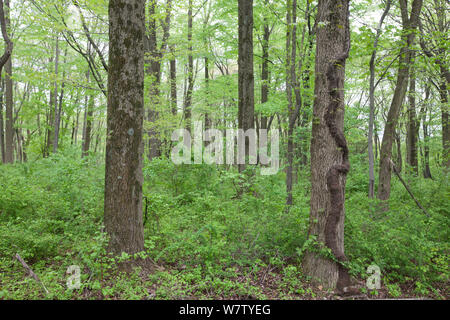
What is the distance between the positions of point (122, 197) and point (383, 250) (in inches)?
168

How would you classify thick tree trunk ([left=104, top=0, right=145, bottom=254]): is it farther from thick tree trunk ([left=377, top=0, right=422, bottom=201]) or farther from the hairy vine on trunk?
thick tree trunk ([left=377, top=0, right=422, bottom=201])

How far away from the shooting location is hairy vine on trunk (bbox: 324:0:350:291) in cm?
390

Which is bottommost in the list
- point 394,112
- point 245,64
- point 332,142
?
point 332,142

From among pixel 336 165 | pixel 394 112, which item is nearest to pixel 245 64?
pixel 394 112

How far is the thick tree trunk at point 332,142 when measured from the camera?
3904mm

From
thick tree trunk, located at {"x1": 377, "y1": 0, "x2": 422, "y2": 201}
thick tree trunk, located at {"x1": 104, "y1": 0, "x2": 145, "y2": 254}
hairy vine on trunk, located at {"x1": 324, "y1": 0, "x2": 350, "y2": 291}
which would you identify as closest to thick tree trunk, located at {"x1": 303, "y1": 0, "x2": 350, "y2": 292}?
hairy vine on trunk, located at {"x1": 324, "y1": 0, "x2": 350, "y2": 291}

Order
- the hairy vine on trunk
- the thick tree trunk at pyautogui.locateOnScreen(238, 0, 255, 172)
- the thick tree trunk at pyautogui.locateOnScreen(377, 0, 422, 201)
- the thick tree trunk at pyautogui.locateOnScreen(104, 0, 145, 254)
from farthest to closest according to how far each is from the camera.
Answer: the thick tree trunk at pyautogui.locateOnScreen(238, 0, 255, 172)
the thick tree trunk at pyautogui.locateOnScreen(377, 0, 422, 201)
the hairy vine on trunk
the thick tree trunk at pyautogui.locateOnScreen(104, 0, 145, 254)

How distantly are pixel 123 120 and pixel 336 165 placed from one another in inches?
124

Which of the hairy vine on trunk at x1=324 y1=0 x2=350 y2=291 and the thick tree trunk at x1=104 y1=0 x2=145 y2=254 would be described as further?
the hairy vine on trunk at x1=324 y1=0 x2=350 y2=291

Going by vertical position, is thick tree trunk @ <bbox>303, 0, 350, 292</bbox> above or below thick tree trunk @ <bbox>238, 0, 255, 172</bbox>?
below

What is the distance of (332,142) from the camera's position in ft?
12.9

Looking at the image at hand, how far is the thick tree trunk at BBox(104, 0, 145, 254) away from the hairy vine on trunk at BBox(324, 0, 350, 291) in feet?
9.28

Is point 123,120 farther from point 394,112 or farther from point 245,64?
point 394,112
